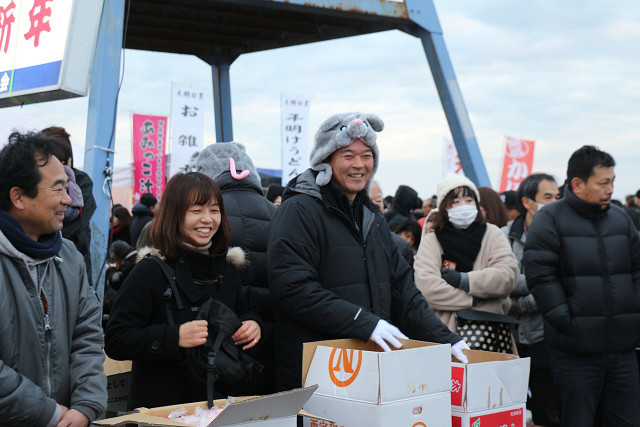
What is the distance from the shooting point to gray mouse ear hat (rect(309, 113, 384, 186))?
126 inches

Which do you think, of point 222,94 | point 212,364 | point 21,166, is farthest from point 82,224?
point 222,94

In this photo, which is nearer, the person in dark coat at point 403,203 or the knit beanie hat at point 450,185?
the knit beanie hat at point 450,185

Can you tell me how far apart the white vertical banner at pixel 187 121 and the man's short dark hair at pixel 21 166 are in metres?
8.24

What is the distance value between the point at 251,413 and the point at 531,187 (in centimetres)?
386

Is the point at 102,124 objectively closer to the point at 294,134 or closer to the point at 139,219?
the point at 139,219

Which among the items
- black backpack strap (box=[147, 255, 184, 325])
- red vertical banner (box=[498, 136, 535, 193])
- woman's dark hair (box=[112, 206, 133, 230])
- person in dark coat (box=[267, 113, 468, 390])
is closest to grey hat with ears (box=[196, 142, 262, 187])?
person in dark coat (box=[267, 113, 468, 390])

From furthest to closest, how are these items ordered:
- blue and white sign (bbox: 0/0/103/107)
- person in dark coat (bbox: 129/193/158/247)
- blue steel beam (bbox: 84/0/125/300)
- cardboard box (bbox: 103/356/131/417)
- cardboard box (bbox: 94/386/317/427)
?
person in dark coat (bbox: 129/193/158/247)
blue steel beam (bbox: 84/0/125/300)
blue and white sign (bbox: 0/0/103/107)
cardboard box (bbox: 103/356/131/417)
cardboard box (bbox: 94/386/317/427)

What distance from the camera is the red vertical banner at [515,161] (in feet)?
53.1

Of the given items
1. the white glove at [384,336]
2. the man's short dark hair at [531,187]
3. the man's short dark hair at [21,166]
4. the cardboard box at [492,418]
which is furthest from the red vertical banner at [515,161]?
the man's short dark hair at [21,166]

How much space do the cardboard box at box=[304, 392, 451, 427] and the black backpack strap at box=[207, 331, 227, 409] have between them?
404mm

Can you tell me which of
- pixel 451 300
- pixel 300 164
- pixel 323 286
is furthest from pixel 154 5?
pixel 323 286

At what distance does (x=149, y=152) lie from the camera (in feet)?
42.3

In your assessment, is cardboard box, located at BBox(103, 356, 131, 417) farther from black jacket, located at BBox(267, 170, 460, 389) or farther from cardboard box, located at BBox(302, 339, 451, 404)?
cardboard box, located at BBox(302, 339, 451, 404)

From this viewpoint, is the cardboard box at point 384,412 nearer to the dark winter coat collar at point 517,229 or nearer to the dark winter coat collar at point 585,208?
the dark winter coat collar at point 585,208
